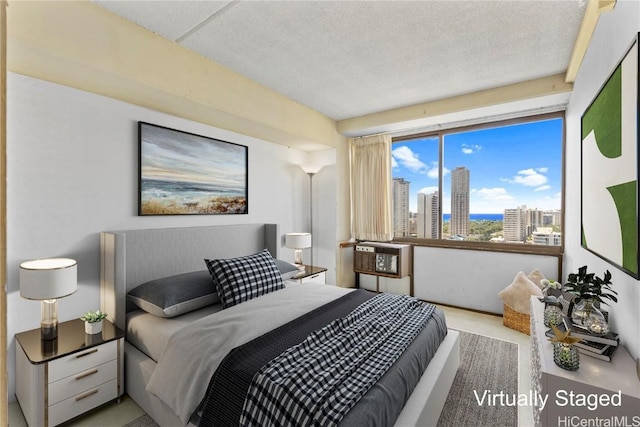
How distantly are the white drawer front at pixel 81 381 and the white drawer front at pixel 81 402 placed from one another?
0.03 meters

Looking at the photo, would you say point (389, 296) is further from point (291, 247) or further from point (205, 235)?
point (205, 235)

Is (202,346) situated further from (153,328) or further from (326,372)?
(326,372)

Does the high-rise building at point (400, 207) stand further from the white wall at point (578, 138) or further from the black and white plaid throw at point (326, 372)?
the black and white plaid throw at point (326, 372)

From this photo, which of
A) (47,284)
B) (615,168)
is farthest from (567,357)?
(47,284)

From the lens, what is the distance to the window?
3.43m

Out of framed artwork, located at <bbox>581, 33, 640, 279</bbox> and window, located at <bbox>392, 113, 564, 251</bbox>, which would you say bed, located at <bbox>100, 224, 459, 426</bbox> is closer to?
framed artwork, located at <bbox>581, 33, 640, 279</bbox>

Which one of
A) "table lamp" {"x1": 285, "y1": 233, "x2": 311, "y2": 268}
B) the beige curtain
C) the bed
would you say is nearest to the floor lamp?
the beige curtain

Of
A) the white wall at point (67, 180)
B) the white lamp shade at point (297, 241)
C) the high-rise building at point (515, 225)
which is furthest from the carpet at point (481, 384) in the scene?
the white lamp shade at point (297, 241)

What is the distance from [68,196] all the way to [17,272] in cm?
59

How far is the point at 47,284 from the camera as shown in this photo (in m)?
1.76

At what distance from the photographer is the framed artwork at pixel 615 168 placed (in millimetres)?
1224

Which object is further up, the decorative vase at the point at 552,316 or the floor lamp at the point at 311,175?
the floor lamp at the point at 311,175

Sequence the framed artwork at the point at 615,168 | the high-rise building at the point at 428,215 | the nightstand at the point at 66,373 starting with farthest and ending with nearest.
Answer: the high-rise building at the point at 428,215
the nightstand at the point at 66,373
the framed artwork at the point at 615,168

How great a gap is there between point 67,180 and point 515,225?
4.58 m
